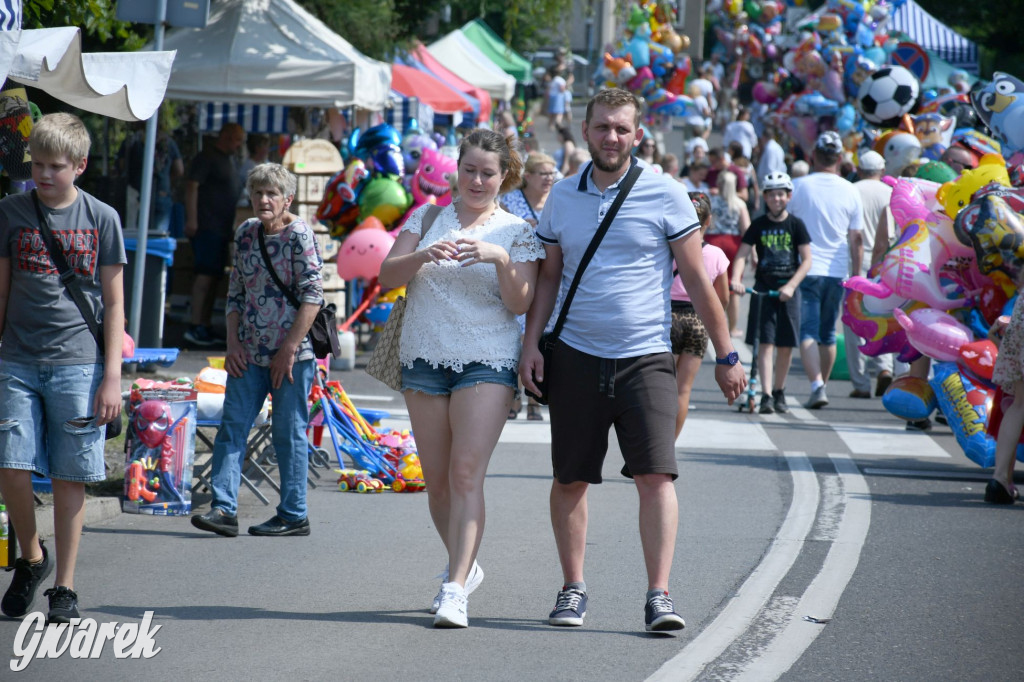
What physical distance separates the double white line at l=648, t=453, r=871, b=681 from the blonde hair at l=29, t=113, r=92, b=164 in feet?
9.12

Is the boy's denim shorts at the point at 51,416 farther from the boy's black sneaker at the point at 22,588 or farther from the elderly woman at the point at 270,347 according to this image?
the elderly woman at the point at 270,347

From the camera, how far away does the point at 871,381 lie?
13.5 metres

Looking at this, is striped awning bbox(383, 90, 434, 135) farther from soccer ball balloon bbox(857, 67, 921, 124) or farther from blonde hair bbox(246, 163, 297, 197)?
blonde hair bbox(246, 163, 297, 197)

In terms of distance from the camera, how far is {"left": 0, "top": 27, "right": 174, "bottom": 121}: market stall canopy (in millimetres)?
6745

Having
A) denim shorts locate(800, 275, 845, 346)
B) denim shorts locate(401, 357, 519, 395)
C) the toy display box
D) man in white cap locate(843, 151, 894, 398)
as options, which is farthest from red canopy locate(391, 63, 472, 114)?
denim shorts locate(401, 357, 519, 395)

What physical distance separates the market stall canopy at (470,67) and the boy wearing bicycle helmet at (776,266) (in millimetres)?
17085

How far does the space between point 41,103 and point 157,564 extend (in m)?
8.88

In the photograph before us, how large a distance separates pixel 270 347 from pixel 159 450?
99cm

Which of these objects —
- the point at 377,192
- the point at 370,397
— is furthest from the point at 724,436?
the point at 377,192

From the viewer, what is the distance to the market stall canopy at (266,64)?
1423cm

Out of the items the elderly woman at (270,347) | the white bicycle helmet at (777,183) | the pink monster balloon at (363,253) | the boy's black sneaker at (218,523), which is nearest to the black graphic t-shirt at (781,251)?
the white bicycle helmet at (777,183)

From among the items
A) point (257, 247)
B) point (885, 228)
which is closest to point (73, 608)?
point (257, 247)

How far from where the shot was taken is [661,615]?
511 centimetres

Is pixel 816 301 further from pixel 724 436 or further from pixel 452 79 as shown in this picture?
pixel 452 79
